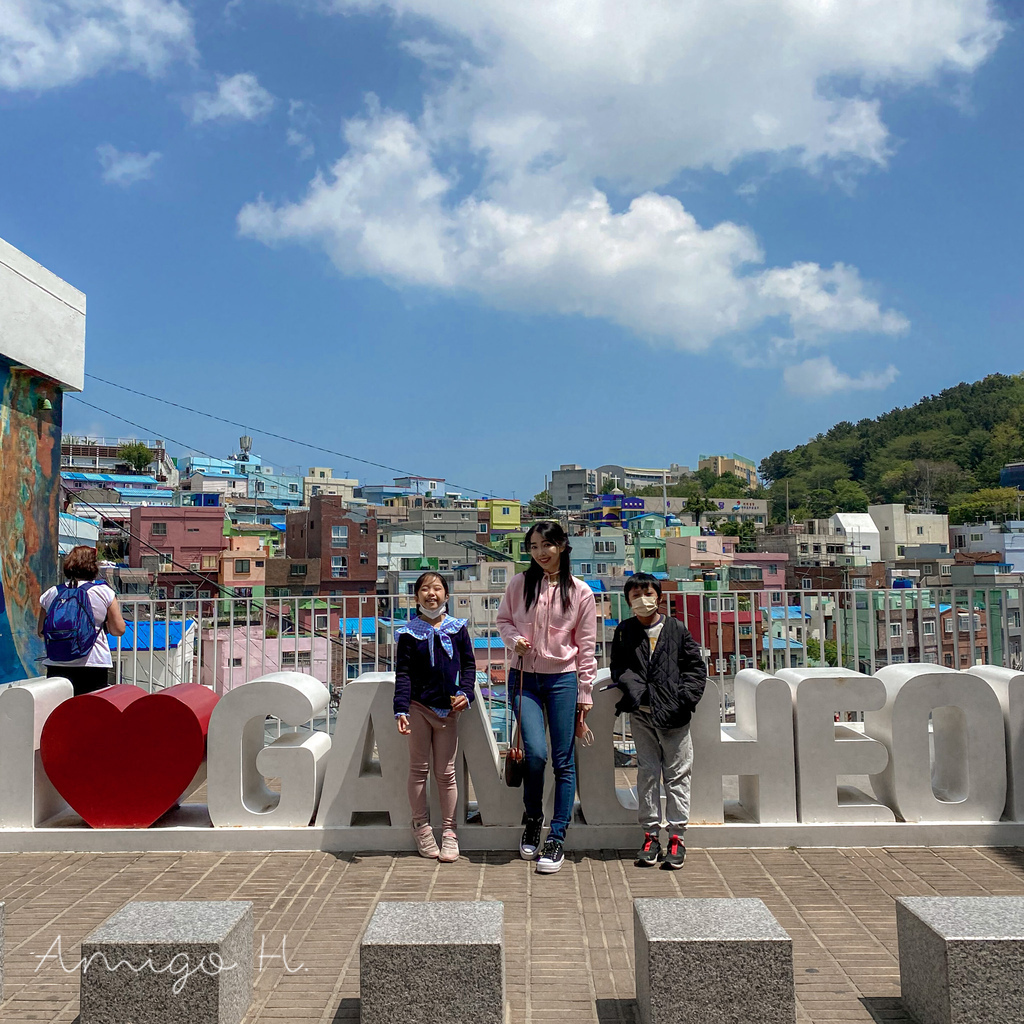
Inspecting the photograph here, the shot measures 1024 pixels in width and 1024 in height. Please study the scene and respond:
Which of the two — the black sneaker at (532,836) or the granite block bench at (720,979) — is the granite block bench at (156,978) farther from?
the black sneaker at (532,836)

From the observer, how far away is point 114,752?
5.79 meters

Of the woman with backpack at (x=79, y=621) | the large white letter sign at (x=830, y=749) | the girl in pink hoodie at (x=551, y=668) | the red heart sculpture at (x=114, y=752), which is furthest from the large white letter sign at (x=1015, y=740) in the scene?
the woman with backpack at (x=79, y=621)

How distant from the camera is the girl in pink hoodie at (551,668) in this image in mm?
5430

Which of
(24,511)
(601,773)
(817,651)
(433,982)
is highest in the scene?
(24,511)

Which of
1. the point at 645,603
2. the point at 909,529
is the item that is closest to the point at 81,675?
the point at 645,603

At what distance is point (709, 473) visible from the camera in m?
198

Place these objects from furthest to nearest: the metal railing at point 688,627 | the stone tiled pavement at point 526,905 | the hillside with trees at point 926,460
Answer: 1. the hillside with trees at point 926,460
2. the metal railing at point 688,627
3. the stone tiled pavement at point 526,905

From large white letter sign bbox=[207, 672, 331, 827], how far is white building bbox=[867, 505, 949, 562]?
11017cm

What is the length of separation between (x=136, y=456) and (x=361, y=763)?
123 m

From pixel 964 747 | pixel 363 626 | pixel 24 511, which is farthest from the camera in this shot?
pixel 24 511

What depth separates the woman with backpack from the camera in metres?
6.37

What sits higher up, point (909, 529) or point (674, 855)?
point (909, 529)

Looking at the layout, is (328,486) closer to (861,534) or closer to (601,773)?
(861,534)

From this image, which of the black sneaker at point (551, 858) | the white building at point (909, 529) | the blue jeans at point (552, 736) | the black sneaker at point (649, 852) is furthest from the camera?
the white building at point (909, 529)
